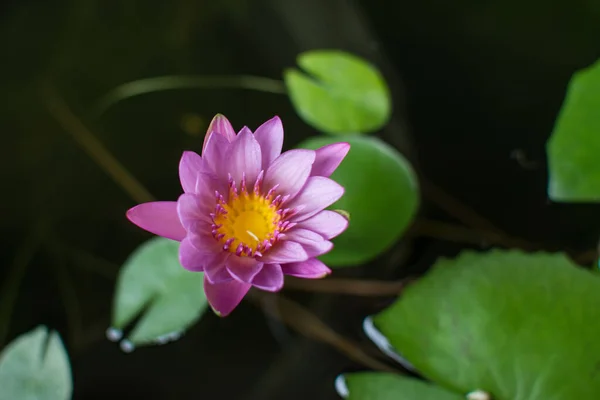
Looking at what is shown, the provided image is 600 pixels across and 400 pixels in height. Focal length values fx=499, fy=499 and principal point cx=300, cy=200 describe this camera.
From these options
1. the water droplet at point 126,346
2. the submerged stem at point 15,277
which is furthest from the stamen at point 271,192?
the submerged stem at point 15,277

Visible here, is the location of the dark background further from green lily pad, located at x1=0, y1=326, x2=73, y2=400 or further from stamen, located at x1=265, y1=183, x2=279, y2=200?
stamen, located at x1=265, y1=183, x2=279, y2=200

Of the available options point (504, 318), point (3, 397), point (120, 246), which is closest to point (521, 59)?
point (504, 318)

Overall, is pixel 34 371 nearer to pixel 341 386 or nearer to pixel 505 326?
pixel 341 386

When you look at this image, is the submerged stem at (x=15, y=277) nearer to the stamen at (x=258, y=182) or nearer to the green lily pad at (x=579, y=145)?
the stamen at (x=258, y=182)

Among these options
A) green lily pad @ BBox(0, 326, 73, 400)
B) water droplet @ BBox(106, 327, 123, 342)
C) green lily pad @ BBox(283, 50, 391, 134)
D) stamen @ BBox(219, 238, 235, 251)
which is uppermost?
stamen @ BBox(219, 238, 235, 251)

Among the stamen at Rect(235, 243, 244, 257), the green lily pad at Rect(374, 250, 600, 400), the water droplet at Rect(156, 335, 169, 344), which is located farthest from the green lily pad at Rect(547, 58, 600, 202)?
the water droplet at Rect(156, 335, 169, 344)
